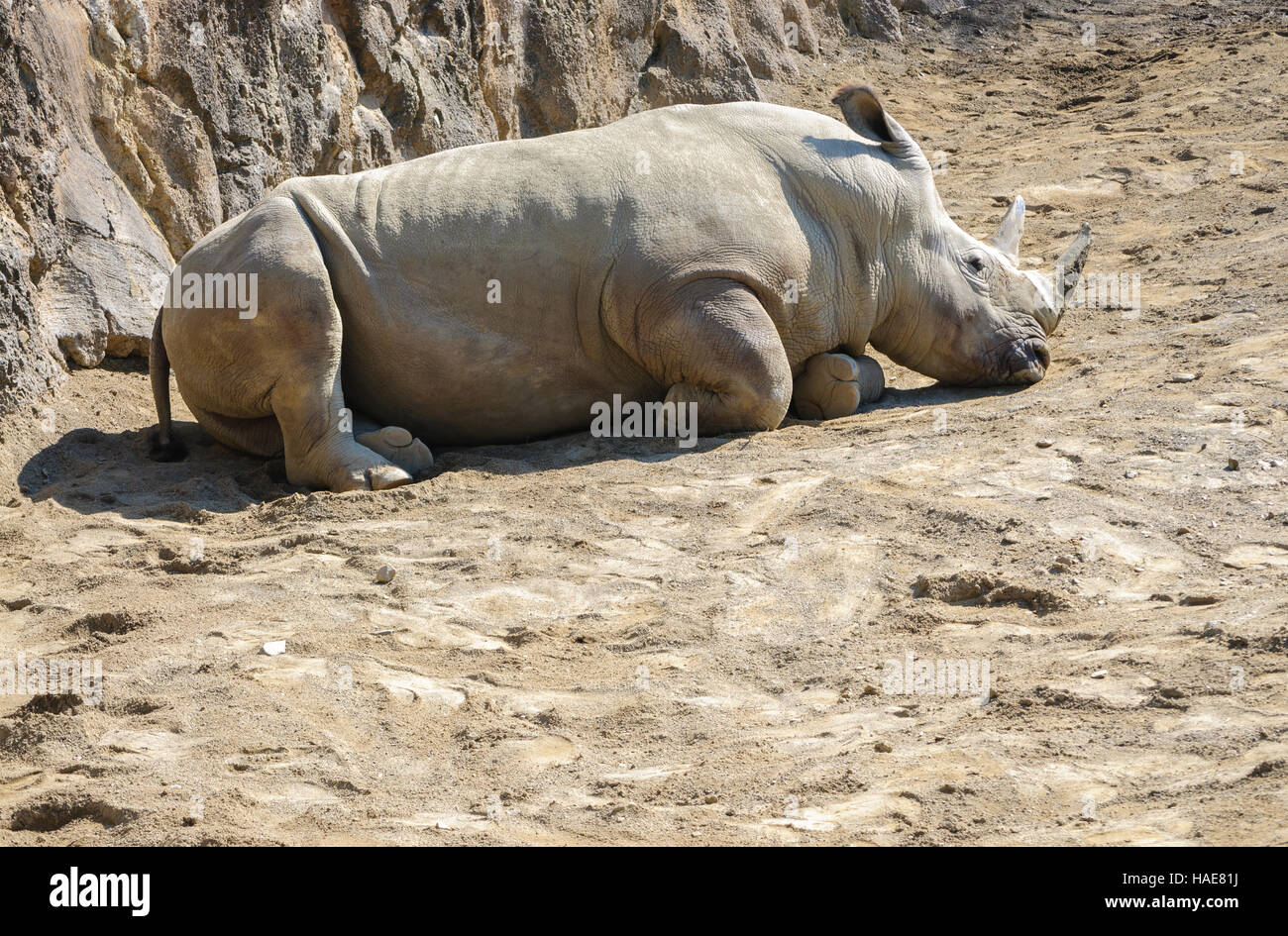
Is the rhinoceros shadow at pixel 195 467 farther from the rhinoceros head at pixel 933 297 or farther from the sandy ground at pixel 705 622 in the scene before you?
the rhinoceros head at pixel 933 297

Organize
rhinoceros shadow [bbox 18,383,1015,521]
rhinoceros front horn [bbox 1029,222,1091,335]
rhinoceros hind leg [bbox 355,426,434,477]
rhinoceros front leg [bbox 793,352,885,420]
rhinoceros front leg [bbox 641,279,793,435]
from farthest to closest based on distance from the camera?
rhinoceros front horn [bbox 1029,222,1091,335]
rhinoceros front leg [bbox 793,352,885,420]
rhinoceros front leg [bbox 641,279,793,435]
rhinoceros hind leg [bbox 355,426,434,477]
rhinoceros shadow [bbox 18,383,1015,521]

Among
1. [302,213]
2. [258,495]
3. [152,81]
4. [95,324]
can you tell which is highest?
[152,81]

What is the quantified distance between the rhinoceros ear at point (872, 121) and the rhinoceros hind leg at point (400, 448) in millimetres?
2962

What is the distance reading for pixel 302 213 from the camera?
728 cm

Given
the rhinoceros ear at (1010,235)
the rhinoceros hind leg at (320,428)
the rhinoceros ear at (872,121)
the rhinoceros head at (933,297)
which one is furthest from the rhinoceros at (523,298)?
the rhinoceros ear at (1010,235)

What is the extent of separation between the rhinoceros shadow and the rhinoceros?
12 cm

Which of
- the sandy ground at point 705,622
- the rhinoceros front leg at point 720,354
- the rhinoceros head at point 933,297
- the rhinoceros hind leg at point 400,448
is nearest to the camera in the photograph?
the sandy ground at point 705,622

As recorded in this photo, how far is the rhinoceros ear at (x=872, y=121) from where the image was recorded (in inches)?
325

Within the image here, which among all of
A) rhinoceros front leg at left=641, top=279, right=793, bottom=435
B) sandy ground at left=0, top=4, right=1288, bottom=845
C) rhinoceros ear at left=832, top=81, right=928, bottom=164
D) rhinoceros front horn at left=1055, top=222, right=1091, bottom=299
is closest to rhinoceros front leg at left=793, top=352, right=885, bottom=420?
sandy ground at left=0, top=4, right=1288, bottom=845

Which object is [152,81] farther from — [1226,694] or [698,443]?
[1226,694]

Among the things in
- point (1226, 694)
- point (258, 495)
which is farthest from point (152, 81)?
point (1226, 694)

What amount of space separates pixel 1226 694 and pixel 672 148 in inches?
172

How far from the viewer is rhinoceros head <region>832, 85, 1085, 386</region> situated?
8211mm

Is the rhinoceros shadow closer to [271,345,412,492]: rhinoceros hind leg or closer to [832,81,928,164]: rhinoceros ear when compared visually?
[271,345,412,492]: rhinoceros hind leg
